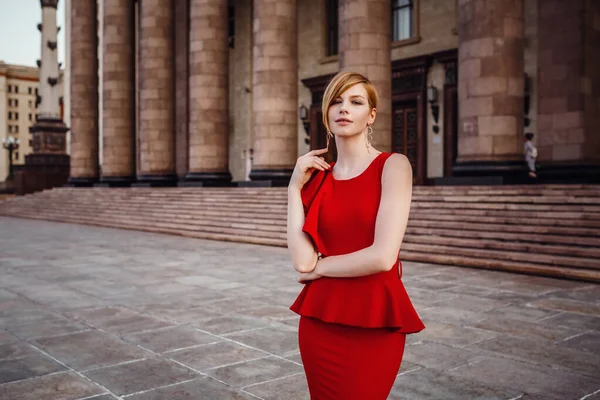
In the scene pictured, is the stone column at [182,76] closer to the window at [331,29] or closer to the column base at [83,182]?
the column base at [83,182]

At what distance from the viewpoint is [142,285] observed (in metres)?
9.28

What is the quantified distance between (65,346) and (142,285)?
3.47 m

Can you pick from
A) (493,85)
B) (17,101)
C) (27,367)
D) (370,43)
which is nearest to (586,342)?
(27,367)

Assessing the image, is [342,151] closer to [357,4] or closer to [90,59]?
[357,4]

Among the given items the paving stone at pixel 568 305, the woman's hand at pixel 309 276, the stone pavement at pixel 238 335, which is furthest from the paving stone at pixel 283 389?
the paving stone at pixel 568 305

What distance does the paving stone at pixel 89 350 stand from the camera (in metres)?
5.33

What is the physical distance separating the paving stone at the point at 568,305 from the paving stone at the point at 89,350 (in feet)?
15.2

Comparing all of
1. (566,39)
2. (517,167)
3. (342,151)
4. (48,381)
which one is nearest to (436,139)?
(566,39)

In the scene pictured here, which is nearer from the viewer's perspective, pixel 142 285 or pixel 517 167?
pixel 142 285

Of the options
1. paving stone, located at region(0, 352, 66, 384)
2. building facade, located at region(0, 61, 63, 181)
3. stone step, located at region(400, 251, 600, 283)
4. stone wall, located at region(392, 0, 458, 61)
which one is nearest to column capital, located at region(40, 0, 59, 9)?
stone wall, located at region(392, 0, 458, 61)

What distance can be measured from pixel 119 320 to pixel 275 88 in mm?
14513

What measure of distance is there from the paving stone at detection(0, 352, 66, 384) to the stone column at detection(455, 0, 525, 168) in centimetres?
1200

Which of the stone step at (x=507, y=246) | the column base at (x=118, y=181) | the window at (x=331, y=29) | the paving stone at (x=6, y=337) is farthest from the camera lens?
the column base at (x=118, y=181)

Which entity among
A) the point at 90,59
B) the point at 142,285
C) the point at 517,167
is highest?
the point at 90,59
